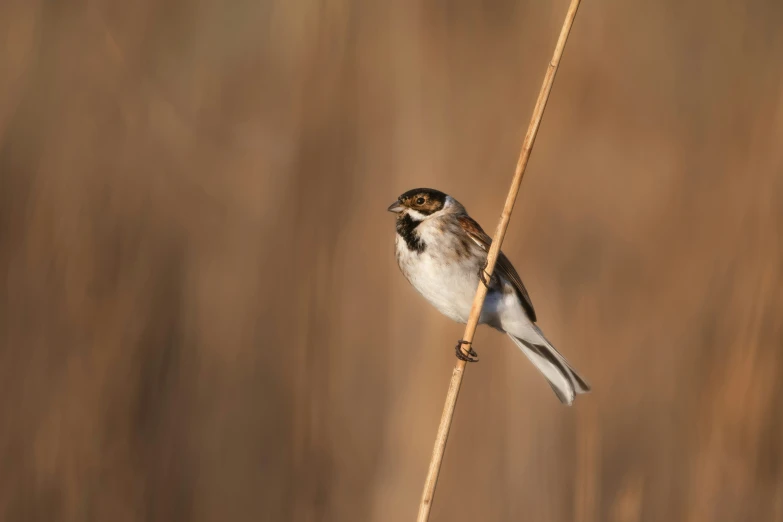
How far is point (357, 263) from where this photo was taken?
3.61m

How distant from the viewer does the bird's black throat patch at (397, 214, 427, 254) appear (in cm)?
277

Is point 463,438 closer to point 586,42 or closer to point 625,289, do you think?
point 625,289

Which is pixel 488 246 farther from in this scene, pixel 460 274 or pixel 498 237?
pixel 498 237

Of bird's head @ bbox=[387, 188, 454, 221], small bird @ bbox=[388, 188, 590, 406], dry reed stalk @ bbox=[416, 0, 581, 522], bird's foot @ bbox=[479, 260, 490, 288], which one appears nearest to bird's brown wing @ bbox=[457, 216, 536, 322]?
small bird @ bbox=[388, 188, 590, 406]

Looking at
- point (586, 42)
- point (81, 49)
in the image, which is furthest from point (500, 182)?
point (81, 49)

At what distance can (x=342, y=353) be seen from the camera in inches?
138

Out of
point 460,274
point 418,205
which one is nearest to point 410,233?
point 418,205

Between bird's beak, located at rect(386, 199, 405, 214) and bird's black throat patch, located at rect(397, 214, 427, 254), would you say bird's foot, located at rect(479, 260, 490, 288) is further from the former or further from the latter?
bird's beak, located at rect(386, 199, 405, 214)

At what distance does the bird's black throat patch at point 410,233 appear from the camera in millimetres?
2771

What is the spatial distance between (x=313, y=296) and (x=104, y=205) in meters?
0.92

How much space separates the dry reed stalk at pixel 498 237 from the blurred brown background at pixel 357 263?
968 mm

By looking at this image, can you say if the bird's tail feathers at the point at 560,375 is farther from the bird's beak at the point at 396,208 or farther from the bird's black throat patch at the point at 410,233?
the bird's beak at the point at 396,208

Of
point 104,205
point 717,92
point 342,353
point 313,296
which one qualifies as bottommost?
point 342,353

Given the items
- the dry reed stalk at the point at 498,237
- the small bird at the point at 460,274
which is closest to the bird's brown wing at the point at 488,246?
the small bird at the point at 460,274
